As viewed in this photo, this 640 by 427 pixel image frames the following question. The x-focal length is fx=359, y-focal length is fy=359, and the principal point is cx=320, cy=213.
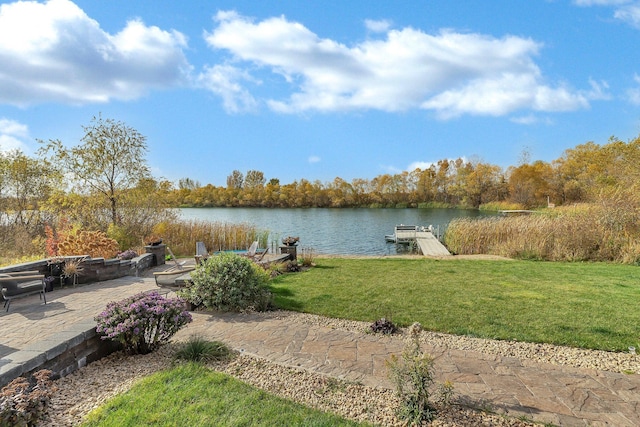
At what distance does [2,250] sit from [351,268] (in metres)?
9.83

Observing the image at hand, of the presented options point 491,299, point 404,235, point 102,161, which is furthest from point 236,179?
point 491,299

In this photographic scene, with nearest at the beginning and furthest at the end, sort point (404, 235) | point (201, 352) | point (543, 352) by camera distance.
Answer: point (201, 352) < point (543, 352) < point (404, 235)

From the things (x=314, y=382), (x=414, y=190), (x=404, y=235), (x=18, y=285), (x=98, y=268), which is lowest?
(x=404, y=235)

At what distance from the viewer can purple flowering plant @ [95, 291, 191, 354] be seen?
3.66 metres

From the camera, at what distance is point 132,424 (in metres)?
2.55

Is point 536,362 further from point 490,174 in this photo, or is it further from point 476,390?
point 490,174

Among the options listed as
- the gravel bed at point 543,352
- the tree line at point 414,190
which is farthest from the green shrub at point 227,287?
the tree line at point 414,190

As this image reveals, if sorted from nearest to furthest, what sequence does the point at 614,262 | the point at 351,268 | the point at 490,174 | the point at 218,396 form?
the point at 218,396
the point at 351,268
the point at 614,262
the point at 490,174

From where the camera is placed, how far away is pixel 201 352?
369 cm

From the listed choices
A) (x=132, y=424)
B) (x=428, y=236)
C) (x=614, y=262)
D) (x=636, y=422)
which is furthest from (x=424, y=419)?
(x=428, y=236)

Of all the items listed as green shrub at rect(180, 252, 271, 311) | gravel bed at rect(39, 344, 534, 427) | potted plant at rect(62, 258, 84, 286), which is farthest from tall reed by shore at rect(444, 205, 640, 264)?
potted plant at rect(62, 258, 84, 286)

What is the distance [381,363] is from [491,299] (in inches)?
128

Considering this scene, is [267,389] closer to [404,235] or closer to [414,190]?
[404,235]

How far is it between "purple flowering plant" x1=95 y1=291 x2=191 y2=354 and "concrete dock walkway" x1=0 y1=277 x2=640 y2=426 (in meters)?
0.32
